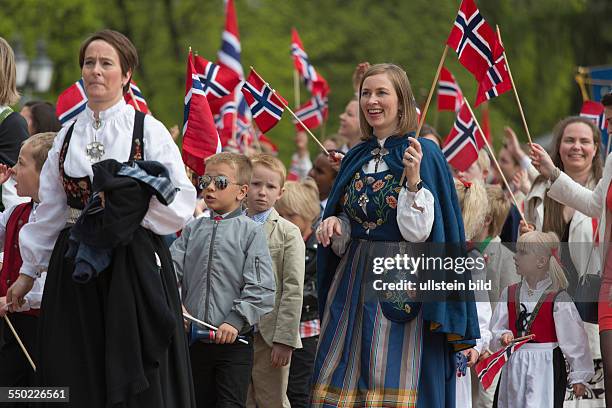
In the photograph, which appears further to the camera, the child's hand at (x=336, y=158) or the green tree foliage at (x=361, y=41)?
the green tree foliage at (x=361, y=41)

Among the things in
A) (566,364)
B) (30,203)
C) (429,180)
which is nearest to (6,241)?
(30,203)

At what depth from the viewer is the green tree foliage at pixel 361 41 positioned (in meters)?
27.6

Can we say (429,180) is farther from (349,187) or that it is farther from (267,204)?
(267,204)

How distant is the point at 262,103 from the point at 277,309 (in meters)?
2.09

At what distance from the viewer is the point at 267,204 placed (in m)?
8.41

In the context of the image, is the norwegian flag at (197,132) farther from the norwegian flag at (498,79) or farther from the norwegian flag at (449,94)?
the norwegian flag at (449,94)

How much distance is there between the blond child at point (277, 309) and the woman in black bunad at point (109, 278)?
173cm

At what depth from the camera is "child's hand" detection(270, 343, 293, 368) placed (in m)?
8.03

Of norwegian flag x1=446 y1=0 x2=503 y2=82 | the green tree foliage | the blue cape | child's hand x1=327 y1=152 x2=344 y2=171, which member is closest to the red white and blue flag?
norwegian flag x1=446 y1=0 x2=503 y2=82

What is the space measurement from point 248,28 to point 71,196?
914 inches

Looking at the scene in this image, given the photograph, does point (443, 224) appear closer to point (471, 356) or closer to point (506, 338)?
point (471, 356)

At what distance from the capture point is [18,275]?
7137 mm

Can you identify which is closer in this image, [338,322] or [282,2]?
[338,322]

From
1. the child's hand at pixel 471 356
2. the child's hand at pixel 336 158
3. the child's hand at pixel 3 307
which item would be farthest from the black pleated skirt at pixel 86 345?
the child's hand at pixel 471 356
